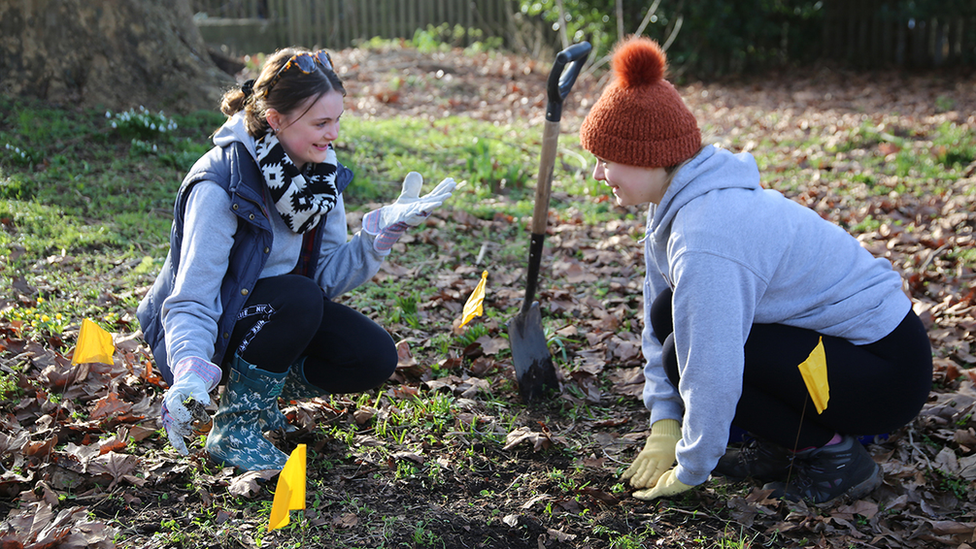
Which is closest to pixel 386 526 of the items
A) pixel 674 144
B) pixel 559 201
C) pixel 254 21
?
pixel 674 144

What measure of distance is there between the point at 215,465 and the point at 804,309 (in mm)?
1798

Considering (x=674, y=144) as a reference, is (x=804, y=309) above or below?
below

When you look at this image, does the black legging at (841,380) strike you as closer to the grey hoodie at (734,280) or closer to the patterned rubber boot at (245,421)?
the grey hoodie at (734,280)

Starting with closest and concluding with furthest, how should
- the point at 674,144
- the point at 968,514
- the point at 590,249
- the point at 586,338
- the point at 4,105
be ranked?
the point at 674,144
the point at 968,514
the point at 586,338
the point at 590,249
the point at 4,105

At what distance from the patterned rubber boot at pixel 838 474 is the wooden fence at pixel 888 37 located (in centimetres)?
969

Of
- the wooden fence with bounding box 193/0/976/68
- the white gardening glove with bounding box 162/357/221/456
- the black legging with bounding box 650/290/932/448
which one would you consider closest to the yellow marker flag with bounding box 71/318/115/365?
the white gardening glove with bounding box 162/357/221/456

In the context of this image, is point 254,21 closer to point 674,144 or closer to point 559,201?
point 559,201

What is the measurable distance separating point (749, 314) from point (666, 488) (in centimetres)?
58

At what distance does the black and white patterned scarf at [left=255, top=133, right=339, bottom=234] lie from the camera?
2039mm

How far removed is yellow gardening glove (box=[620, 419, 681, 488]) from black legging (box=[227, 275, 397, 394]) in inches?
33.2

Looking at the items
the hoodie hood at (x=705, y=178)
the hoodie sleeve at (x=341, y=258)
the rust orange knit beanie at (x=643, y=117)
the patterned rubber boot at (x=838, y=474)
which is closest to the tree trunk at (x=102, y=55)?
the hoodie sleeve at (x=341, y=258)

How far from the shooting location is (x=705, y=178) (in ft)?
6.19

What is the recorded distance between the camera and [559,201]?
15.7 feet

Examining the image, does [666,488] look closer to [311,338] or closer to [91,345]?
[311,338]
